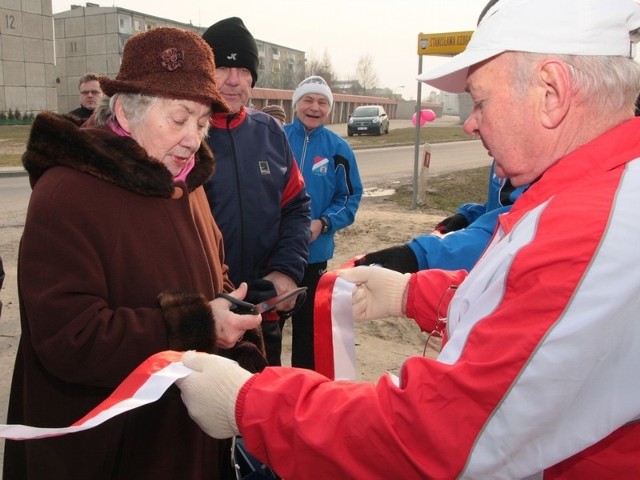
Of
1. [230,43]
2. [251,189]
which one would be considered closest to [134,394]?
[251,189]

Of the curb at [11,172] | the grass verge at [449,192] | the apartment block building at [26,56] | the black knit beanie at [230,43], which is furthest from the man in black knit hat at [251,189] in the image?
the apartment block building at [26,56]

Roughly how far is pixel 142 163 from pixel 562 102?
1.37 m

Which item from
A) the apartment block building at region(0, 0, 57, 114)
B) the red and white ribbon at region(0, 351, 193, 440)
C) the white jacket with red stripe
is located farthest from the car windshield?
the white jacket with red stripe

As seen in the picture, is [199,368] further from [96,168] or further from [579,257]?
[579,257]

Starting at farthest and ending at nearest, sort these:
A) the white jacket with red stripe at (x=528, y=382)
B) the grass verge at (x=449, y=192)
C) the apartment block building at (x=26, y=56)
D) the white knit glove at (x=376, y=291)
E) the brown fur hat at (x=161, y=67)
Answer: the apartment block building at (x=26, y=56) < the grass verge at (x=449, y=192) < the white knit glove at (x=376, y=291) < the brown fur hat at (x=161, y=67) < the white jacket with red stripe at (x=528, y=382)

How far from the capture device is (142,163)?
197cm

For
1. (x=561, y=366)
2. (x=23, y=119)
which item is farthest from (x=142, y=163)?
(x=23, y=119)

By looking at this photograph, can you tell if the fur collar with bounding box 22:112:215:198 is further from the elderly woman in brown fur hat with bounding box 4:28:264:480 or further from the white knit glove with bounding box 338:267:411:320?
the white knit glove with bounding box 338:267:411:320

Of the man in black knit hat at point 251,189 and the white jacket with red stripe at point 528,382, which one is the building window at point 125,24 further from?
the white jacket with red stripe at point 528,382

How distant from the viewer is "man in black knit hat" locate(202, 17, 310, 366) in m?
2.99

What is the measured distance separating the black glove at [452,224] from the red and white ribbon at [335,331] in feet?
3.87

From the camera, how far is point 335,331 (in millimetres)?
A: 2332

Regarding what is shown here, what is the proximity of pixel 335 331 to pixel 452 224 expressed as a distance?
1.43m

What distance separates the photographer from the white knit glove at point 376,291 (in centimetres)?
229
